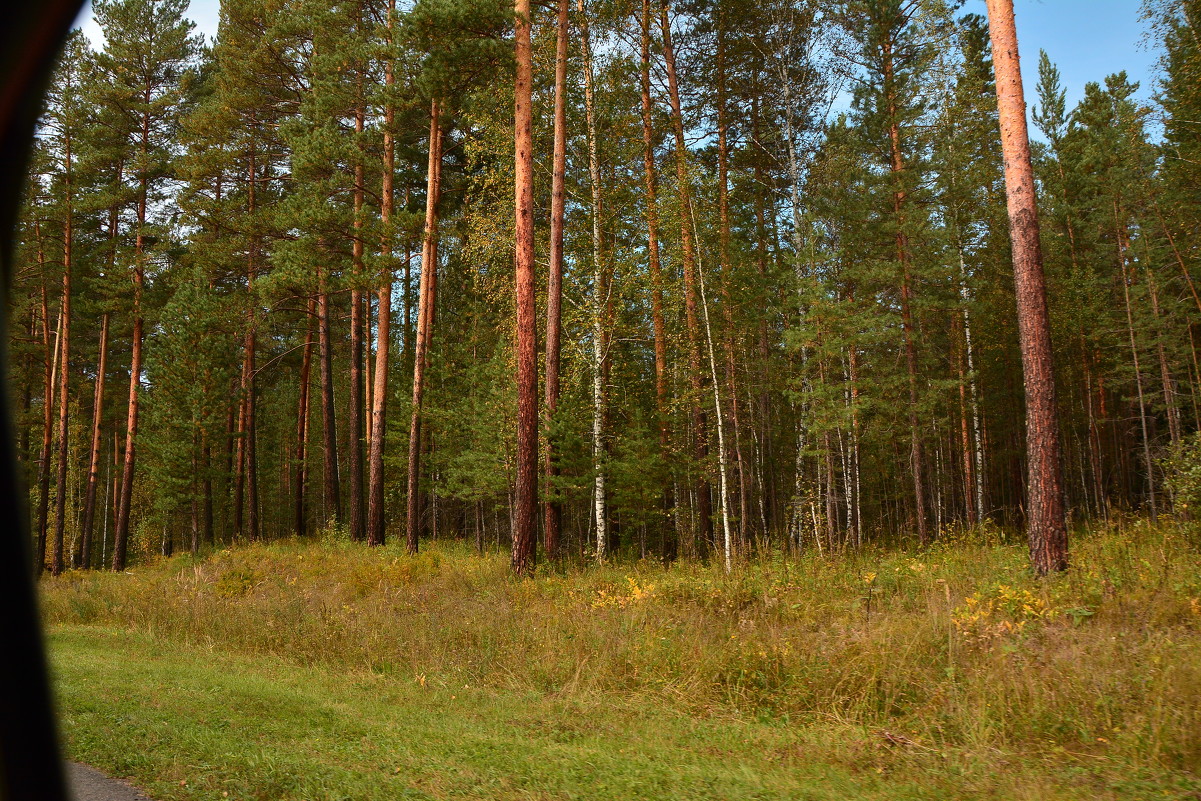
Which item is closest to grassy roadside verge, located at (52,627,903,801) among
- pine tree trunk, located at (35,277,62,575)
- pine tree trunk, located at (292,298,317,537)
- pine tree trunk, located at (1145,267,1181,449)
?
pine tree trunk, located at (292,298,317,537)

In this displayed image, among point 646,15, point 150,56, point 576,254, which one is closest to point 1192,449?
point 576,254

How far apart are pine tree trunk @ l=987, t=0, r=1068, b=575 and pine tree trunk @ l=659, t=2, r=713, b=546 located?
721 cm

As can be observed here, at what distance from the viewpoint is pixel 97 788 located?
4754 millimetres

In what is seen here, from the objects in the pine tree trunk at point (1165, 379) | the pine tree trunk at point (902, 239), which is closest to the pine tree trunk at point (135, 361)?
the pine tree trunk at point (902, 239)

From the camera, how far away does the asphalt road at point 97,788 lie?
4578mm

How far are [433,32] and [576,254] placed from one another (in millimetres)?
6350

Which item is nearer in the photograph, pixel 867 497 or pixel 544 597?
pixel 544 597

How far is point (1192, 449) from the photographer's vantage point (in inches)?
412

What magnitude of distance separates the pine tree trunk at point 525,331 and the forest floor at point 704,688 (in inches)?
67.0

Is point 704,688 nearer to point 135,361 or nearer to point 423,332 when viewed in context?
point 423,332

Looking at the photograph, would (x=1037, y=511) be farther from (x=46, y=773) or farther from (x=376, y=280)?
(x=376, y=280)

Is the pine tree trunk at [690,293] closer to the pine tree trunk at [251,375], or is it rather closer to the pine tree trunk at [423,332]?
the pine tree trunk at [423,332]

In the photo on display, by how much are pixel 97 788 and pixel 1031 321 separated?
34.8 feet

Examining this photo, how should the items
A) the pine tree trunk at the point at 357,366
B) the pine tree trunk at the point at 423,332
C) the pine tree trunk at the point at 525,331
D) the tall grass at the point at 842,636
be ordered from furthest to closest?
the pine tree trunk at the point at 357,366 → the pine tree trunk at the point at 423,332 → the pine tree trunk at the point at 525,331 → the tall grass at the point at 842,636
